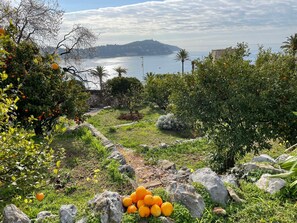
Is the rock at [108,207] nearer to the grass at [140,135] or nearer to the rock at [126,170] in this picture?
the rock at [126,170]

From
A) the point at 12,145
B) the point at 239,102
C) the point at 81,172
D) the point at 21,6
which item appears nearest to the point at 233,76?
the point at 239,102

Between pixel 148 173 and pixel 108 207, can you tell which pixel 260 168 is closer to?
pixel 108 207

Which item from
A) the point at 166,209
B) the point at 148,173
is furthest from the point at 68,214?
the point at 148,173

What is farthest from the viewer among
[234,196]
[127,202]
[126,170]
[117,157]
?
[117,157]

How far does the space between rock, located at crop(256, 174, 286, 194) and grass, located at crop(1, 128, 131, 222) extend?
88.2 inches

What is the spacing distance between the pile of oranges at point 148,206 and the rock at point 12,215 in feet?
3.49

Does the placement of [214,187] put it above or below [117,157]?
above

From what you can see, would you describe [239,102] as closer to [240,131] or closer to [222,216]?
[240,131]

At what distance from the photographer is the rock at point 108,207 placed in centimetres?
283

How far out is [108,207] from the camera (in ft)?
9.45

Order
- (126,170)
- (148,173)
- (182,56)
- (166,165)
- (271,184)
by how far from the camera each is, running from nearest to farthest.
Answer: (271,184) → (126,170) → (148,173) → (166,165) → (182,56)

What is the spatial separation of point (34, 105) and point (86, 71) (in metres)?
10.00

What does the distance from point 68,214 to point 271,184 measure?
2.59 metres

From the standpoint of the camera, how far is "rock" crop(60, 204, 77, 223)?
2.93 m
